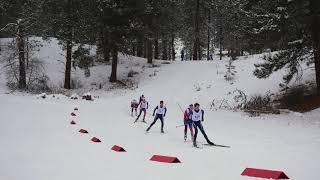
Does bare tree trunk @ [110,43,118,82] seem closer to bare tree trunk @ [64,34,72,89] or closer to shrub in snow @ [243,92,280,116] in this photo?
bare tree trunk @ [64,34,72,89]

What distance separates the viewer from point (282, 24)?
68.1 ft

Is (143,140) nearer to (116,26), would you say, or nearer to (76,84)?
(116,26)

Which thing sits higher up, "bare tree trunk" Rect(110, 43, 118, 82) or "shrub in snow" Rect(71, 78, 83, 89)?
"bare tree trunk" Rect(110, 43, 118, 82)

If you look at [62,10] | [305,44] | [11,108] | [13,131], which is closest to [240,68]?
[305,44]

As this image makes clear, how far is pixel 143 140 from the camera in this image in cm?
1625

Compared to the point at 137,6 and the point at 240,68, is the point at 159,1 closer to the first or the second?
the point at 137,6

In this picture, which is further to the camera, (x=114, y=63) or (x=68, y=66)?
(x=114, y=63)

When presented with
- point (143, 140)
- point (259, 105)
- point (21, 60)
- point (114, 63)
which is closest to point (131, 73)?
point (114, 63)

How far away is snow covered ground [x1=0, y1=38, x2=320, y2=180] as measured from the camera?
35.2ft

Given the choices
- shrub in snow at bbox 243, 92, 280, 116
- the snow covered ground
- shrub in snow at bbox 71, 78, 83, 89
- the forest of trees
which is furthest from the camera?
shrub in snow at bbox 71, 78, 83, 89

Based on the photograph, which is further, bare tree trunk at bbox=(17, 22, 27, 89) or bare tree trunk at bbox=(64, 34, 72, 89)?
bare tree trunk at bbox=(64, 34, 72, 89)

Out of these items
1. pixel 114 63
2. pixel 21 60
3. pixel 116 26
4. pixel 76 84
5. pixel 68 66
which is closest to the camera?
pixel 21 60

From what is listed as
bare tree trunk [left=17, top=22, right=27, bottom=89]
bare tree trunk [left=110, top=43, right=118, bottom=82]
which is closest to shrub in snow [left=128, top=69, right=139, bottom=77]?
bare tree trunk [left=110, top=43, right=118, bottom=82]

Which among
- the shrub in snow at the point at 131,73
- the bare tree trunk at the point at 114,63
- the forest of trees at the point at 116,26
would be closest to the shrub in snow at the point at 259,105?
the forest of trees at the point at 116,26
